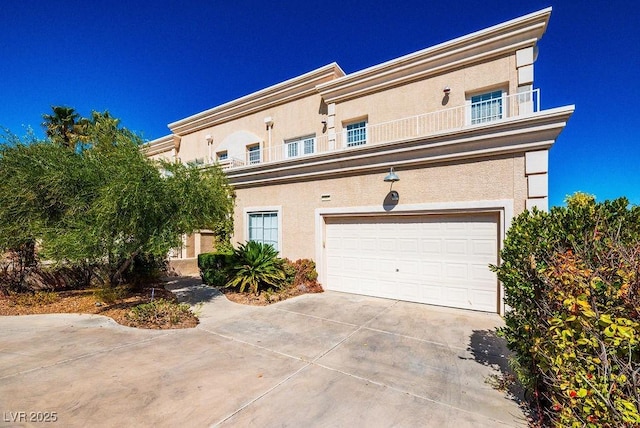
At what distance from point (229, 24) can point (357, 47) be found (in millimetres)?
5447

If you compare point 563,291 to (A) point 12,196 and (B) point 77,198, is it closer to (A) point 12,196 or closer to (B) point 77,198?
(B) point 77,198

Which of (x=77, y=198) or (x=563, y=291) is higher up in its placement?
(x=77, y=198)

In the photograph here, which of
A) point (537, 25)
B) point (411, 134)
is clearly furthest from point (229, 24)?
point (537, 25)

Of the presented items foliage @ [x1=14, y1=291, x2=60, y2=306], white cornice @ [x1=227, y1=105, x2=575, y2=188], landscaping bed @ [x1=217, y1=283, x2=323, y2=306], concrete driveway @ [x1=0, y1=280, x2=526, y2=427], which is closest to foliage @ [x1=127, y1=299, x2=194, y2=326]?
concrete driveway @ [x1=0, y1=280, x2=526, y2=427]

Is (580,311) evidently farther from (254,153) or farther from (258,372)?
(254,153)

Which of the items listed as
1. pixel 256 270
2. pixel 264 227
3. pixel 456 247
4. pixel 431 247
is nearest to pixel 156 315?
pixel 256 270

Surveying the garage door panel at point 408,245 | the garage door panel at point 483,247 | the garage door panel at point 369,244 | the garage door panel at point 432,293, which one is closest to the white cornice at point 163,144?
the garage door panel at point 369,244

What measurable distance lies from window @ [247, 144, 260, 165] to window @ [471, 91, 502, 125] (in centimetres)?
1017

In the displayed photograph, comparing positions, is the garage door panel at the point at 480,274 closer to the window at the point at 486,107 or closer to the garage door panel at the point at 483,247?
the garage door panel at the point at 483,247

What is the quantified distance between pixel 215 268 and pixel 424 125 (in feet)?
30.6

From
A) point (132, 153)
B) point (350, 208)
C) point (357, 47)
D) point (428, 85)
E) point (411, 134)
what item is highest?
point (357, 47)

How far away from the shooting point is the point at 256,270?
8.59 meters

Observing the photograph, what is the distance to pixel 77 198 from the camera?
6.66 m

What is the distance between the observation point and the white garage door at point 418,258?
6844 mm
